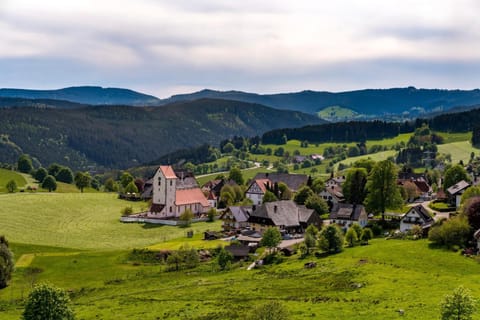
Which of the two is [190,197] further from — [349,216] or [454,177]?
[454,177]

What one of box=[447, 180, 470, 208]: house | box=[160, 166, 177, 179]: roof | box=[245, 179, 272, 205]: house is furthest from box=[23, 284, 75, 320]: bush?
box=[245, 179, 272, 205]: house

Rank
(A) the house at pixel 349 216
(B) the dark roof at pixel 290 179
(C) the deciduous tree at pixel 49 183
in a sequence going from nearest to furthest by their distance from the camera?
(A) the house at pixel 349 216 < (B) the dark roof at pixel 290 179 < (C) the deciduous tree at pixel 49 183

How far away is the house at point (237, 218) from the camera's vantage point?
111 meters

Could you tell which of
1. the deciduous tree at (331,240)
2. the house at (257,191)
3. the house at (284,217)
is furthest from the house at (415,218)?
the house at (257,191)

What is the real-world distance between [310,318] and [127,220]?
80.1m

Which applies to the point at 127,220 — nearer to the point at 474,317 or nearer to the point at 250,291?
the point at 250,291

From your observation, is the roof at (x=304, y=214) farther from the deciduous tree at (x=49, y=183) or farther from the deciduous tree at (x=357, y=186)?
the deciduous tree at (x=49, y=183)

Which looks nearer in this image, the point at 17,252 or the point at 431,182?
the point at 17,252

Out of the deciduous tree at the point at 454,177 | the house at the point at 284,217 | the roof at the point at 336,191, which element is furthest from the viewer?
the roof at the point at 336,191

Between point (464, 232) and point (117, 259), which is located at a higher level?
point (464, 232)

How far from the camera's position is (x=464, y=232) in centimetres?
7288

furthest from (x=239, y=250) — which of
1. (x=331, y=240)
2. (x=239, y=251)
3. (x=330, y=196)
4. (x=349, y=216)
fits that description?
(x=330, y=196)

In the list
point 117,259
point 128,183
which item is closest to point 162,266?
point 117,259

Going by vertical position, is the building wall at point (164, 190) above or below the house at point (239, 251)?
above
